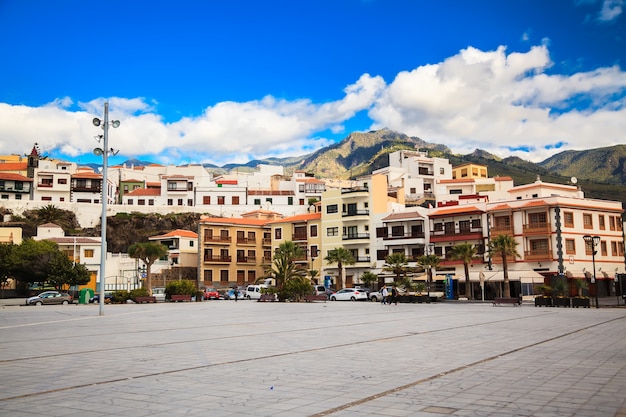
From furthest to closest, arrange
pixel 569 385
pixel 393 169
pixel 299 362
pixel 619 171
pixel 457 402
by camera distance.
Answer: pixel 619 171 < pixel 393 169 < pixel 299 362 < pixel 569 385 < pixel 457 402

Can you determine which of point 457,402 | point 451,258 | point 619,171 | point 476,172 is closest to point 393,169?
point 476,172

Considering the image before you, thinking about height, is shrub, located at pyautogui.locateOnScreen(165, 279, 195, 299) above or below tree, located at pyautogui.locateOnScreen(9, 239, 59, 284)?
below

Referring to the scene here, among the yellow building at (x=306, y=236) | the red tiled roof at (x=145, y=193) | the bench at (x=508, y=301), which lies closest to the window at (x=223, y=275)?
the yellow building at (x=306, y=236)

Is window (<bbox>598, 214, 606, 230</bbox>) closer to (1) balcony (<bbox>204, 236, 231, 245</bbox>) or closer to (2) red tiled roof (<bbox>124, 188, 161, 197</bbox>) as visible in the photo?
(1) balcony (<bbox>204, 236, 231, 245</bbox>)

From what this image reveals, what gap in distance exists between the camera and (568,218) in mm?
56125

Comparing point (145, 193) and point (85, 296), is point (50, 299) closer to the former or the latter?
point (85, 296)

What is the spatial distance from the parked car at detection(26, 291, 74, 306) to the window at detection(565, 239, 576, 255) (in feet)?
152

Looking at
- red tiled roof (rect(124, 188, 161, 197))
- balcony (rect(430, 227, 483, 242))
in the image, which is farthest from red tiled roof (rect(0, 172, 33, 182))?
balcony (rect(430, 227, 483, 242))

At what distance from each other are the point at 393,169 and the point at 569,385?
100 meters

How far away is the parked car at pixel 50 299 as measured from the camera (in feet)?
153

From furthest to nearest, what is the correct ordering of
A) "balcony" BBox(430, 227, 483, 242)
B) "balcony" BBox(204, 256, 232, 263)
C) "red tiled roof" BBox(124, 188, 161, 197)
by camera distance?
"red tiled roof" BBox(124, 188, 161, 197) → "balcony" BBox(204, 256, 232, 263) → "balcony" BBox(430, 227, 483, 242)

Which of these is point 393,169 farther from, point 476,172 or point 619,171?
point 619,171

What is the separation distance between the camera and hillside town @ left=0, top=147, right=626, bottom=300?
56281 millimetres

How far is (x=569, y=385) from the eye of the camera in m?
8.78
